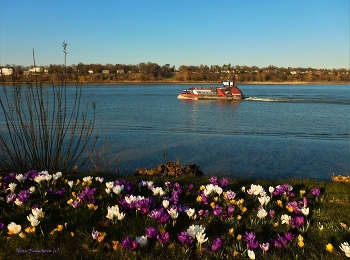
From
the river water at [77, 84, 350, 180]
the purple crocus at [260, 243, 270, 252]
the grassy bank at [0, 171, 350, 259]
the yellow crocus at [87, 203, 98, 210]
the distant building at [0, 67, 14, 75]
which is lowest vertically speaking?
the river water at [77, 84, 350, 180]

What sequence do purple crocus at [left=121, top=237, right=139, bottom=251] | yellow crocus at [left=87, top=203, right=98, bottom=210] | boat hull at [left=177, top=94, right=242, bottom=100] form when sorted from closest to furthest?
purple crocus at [left=121, top=237, right=139, bottom=251] < yellow crocus at [left=87, top=203, right=98, bottom=210] < boat hull at [left=177, top=94, right=242, bottom=100]

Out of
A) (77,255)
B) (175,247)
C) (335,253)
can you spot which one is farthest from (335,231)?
(77,255)

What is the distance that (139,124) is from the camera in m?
26.7

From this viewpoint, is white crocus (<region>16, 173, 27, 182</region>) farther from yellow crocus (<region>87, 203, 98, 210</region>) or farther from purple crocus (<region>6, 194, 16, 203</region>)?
yellow crocus (<region>87, 203, 98, 210</region>)

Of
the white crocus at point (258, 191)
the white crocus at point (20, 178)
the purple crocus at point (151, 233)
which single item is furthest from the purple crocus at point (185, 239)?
the white crocus at point (20, 178)

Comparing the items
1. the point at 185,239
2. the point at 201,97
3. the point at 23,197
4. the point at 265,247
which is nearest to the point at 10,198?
the point at 23,197

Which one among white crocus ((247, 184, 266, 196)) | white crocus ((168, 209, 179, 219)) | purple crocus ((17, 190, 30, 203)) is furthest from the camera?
white crocus ((247, 184, 266, 196))

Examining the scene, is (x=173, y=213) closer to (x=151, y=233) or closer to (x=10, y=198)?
(x=151, y=233)

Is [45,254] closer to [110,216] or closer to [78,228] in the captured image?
[78,228]

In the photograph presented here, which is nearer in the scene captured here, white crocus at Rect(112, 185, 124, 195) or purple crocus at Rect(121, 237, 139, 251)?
purple crocus at Rect(121, 237, 139, 251)

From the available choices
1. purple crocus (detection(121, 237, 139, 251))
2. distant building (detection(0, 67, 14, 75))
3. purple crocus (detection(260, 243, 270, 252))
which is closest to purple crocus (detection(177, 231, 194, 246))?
purple crocus (detection(121, 237, 139, 251))

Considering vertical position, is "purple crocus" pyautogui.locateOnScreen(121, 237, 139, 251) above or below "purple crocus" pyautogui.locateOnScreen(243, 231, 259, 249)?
above

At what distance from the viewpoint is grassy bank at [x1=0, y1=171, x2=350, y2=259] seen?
11.2ft

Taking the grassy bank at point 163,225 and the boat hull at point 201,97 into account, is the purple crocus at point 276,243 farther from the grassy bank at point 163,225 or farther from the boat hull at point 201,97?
the boat hull at point 201,97
